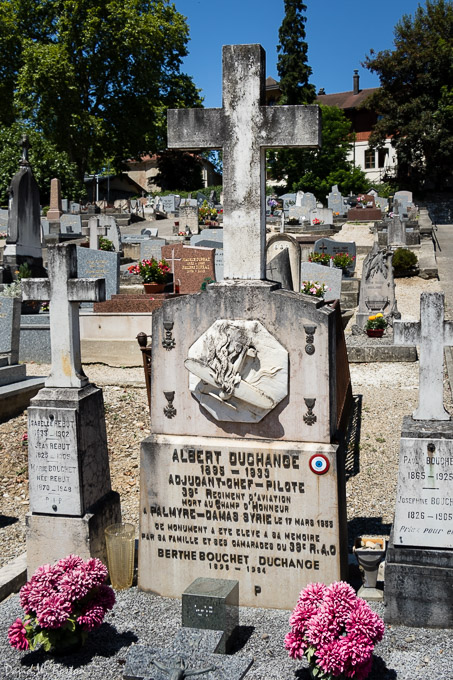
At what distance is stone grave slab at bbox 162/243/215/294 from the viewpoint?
16047mm

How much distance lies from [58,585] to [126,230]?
1368 inches

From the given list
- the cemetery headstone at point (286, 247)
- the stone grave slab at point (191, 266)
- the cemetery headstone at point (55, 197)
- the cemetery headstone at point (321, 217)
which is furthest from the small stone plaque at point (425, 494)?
the cemetery headstone at point (55, 197)

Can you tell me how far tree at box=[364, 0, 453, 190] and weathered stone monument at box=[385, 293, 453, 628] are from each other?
45.3m

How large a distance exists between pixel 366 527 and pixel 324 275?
10032 millimetres

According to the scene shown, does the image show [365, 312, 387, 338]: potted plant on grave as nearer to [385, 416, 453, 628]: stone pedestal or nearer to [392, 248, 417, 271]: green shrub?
[392, 248, 417, 271]: green shrub

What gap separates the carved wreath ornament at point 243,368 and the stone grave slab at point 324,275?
1119cm

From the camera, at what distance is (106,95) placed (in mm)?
A: 48000

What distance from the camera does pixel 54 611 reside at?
4.52 m

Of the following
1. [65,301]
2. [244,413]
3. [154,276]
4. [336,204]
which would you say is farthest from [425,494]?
[336,204]

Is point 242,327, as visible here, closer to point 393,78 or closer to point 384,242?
point 384,242

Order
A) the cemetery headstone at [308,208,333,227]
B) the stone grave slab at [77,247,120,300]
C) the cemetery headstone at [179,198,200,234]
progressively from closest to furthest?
the stone grave slab at [77,247,120,300]
the cemetery headstone at [179,198,200,234]
the cemetery headstone at [308,208,333,227]

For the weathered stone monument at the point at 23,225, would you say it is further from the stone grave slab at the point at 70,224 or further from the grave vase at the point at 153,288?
the stone grave slab at the point at 70,224

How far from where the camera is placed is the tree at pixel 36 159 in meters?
45.7

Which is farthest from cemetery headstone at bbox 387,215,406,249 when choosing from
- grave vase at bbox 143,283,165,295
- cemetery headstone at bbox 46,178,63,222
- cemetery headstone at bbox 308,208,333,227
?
cemetery headstone at bbox 46,178,63,222
